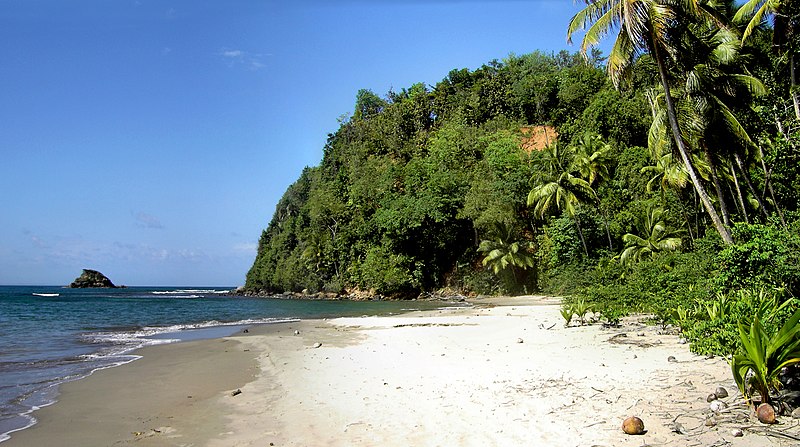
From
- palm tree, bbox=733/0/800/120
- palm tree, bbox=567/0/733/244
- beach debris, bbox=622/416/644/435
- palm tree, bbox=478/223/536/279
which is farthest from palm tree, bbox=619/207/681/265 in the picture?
beach debris, bbox=622/416/644/435

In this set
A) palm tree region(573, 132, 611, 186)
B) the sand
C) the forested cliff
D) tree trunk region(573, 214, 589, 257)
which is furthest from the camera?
palm tree region(573, 132, 611, 186)

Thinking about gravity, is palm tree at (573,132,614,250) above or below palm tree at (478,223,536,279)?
above

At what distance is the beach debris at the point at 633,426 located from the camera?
4789 mm

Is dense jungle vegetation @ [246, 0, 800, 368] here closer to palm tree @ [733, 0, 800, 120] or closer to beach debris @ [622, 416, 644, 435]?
→ palm tree @ [733, 0, 800, 120]

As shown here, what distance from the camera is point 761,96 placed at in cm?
1362

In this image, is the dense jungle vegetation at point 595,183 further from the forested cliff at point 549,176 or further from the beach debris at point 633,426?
the beach debris at point 633,426

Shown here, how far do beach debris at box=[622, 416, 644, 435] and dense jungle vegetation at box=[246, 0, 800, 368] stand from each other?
2101 millimetres

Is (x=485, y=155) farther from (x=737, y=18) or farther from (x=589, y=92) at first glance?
(x=737, y=18)

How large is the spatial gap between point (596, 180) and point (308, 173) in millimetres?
47709

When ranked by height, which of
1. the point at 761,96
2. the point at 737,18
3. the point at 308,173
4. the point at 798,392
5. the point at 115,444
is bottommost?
the point at 115,444

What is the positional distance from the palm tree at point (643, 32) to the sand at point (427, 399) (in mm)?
5059

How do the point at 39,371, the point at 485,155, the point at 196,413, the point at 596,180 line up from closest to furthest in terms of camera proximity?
the point at 196,413 → the point at 39,371 → the point at 596,180 → the point at 485,155

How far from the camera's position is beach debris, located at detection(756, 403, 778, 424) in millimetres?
4641

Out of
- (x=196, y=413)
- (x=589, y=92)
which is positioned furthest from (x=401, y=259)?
(x=196, y=413)
